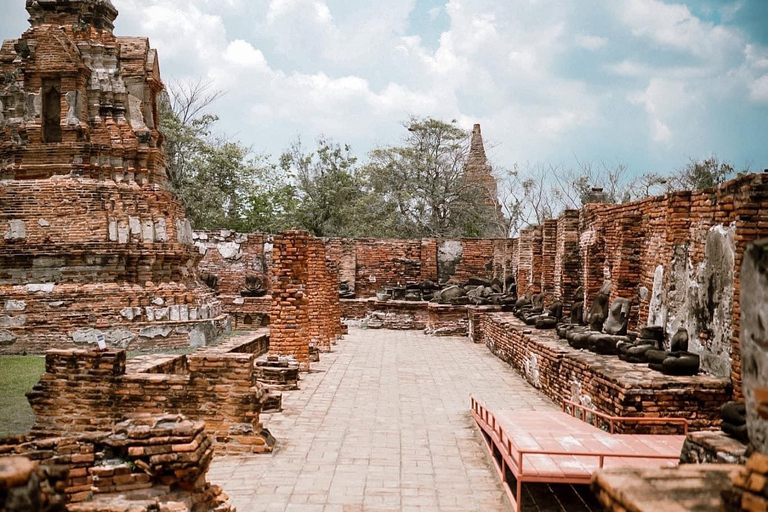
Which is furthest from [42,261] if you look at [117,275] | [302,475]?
[302,475]

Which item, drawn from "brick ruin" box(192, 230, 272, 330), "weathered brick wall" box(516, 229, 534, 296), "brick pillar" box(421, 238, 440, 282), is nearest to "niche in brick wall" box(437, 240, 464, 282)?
"brick pillar" box(421, 238, 440, 282)

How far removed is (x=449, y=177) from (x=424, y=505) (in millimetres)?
26358

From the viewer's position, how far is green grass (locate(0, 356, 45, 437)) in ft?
22.4

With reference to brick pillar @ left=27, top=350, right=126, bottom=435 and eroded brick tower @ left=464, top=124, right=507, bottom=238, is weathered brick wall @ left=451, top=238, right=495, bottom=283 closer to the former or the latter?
eroded brick tower @ left=464, top=124, right=507, bottom=238

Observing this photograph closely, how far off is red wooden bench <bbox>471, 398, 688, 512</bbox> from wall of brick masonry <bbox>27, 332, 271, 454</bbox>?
99.5 inches

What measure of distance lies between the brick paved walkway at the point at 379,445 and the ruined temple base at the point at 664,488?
11.7 ft

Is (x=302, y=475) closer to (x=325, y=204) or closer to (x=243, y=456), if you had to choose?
(x=243, y=456)

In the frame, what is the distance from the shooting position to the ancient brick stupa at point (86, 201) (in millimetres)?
11406

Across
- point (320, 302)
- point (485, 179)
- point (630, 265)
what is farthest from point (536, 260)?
point (485, 179)

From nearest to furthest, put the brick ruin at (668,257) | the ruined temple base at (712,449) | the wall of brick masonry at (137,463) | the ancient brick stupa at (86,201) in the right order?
the ruined temple base at (712,449), the wall of brick masonry at (137,463), the brick ruin at (668,257), the ancient brick stupa at (86,201)

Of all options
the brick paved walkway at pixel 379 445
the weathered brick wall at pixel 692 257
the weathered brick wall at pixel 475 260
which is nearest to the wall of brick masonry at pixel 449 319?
the weathered brick wall at pixel 475 260

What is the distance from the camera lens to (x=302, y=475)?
6.03m

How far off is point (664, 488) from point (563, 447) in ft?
14.1

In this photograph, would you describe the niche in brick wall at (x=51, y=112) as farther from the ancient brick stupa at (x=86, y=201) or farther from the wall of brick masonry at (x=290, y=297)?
the wall of brick masonry at (x=290, y=297)
